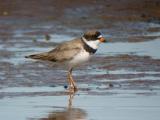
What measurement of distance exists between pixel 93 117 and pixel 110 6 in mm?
10085

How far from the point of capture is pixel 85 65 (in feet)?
51.2

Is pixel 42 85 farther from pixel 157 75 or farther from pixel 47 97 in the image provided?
pixel 157 75

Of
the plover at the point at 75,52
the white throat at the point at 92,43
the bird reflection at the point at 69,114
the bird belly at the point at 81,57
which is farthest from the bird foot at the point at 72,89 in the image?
the bird reflection at the point at 69,114

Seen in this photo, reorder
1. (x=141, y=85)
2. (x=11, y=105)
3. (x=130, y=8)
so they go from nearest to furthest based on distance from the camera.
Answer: (x=11, y=105) → (x=141, y=85) → (x=130, y=8)

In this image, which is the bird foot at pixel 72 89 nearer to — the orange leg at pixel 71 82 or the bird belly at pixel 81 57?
the orange leg at pixel 71 82

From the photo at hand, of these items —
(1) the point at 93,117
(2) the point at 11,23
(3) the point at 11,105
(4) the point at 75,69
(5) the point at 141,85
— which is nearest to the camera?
(1) the point at 93,117

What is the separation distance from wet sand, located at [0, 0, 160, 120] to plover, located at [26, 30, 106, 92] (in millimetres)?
332

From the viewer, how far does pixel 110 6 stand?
69.9 ft

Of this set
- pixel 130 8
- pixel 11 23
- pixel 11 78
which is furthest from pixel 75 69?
pixel 130 8

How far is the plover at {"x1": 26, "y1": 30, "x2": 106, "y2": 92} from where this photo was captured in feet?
46.3

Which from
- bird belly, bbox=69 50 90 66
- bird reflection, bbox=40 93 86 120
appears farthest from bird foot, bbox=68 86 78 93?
bird reflection, bbox=40 93 86 120

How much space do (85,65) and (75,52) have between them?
145 centimetres

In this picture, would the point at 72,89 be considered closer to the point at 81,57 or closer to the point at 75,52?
the point at 81,57

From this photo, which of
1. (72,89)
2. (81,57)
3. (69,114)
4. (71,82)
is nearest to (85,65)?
(81,57)
